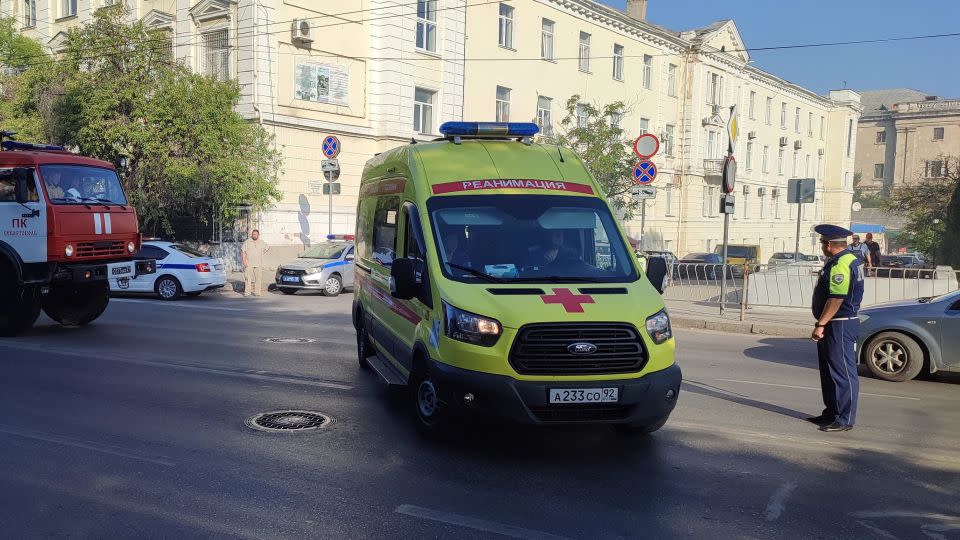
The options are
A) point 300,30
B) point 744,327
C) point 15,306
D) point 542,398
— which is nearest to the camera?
point 542,398

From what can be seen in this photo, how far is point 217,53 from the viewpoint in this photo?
27.6 metres

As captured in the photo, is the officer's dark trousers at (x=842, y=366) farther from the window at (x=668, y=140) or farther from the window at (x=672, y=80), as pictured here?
the window at (x=672, y=80)

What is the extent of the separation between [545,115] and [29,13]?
944 inches

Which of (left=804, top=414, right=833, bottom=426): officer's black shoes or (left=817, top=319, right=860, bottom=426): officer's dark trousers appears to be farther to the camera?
(left=804, top=414, right=833, bottom=426): officer's black shoes

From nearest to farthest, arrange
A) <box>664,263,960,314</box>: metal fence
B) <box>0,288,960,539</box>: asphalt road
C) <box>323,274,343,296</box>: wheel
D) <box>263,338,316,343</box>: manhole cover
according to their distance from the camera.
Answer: <box>0,288,960,539</box>: asphalt road < <box>263,338,316,343</box>: manhole cover < <box>664,263,960,314</box>: metal fence < <box>323,274,343,296</box>: wheel

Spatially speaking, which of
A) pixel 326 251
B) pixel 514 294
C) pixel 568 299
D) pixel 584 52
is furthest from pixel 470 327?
pixel 584 52

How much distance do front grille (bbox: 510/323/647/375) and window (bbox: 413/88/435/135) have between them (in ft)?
86.5

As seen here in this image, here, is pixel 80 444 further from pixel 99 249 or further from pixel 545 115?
pixel 545 115

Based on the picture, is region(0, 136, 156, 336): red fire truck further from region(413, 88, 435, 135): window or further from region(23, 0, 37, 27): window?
region(23, 0, 37, 27): window

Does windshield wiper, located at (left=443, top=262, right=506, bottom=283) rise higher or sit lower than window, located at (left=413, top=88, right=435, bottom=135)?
lower

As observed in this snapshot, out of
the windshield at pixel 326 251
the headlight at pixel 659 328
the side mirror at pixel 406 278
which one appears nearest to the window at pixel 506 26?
the windshield at pixel 326 251

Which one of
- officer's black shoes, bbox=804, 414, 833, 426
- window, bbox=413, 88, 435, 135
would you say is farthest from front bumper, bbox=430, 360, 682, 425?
window, bbox=413, 88, 435, 135

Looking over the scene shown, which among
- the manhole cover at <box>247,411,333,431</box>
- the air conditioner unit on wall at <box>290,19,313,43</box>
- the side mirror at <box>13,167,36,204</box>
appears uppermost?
the air conditioner unit on wall at <box>290,19,313,43</box>

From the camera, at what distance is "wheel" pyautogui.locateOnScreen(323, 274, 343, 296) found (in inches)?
814
